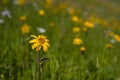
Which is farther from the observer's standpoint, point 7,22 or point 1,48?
point 7,22

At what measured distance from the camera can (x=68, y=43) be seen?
484 cm

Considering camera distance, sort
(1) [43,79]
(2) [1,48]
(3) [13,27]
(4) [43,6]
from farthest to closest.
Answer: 1. (4) [43,6]
2. (3) [13,27]
3. (2) [1,48]
4. (1) [43,79]

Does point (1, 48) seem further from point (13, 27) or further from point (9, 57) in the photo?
point (13, 27)

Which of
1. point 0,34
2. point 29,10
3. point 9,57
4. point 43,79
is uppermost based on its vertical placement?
point 29,10

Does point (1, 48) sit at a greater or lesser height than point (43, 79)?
greater

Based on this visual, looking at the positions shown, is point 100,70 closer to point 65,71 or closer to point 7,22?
point 65,71

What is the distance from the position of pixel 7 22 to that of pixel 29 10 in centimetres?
141

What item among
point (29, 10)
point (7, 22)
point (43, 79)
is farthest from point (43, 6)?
point (43, 79)

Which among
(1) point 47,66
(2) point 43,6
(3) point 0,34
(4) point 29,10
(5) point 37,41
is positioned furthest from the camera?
(2) point 43,6

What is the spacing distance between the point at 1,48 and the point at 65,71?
74cm

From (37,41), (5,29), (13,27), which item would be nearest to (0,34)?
(5,29)

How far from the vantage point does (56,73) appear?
9.91 feet

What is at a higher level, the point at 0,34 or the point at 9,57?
the point at 0,34

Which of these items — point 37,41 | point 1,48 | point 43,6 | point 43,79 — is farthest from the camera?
point 43,6
